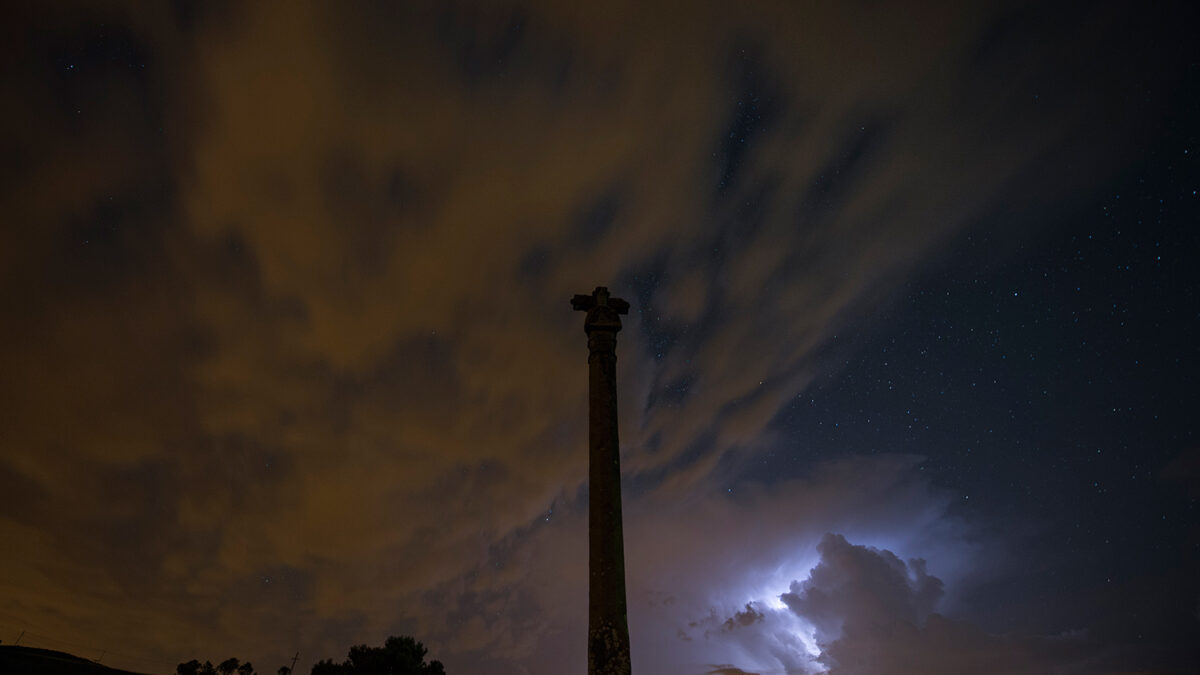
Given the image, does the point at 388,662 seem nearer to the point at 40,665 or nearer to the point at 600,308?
the point at 40,665

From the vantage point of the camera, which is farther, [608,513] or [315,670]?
[315,670]

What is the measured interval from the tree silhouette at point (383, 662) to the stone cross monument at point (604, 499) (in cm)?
4097

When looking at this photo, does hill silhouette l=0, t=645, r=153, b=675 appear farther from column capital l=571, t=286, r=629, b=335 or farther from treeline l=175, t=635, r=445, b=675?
column capital l=571, t=286, r=629, b=335

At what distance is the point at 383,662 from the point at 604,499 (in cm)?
4153

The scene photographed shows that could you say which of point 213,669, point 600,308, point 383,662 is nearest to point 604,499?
point 600,308

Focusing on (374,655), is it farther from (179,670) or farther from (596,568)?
(179,670)

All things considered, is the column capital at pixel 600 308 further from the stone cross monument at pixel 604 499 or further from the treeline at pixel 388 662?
the treeline at pixel 388 662

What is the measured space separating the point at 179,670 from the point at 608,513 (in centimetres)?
8868

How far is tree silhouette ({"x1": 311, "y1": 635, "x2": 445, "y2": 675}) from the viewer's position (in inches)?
1687

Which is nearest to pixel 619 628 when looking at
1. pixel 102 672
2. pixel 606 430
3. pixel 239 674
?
pixel 606 430

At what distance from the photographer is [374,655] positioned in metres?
44.0

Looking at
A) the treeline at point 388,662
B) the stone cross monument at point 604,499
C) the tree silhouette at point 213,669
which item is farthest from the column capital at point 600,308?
the tree silhouette at point 213,669

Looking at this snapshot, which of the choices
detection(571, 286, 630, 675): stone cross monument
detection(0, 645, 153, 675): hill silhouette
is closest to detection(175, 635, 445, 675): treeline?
detection(0, 645, 153, 675): hill silhouette

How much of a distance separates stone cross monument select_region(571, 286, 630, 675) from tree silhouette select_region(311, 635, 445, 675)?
1613 inches
